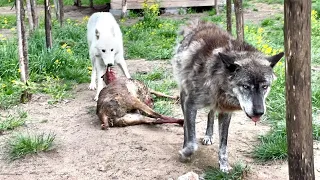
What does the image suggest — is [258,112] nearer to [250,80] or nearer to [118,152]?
[250,80]

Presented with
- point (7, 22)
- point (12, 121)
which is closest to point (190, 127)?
point (12, 121)

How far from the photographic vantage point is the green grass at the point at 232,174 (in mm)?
4078

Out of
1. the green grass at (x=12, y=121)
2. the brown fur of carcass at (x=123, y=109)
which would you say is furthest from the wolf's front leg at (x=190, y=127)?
the green grass at (x=12, y=121)

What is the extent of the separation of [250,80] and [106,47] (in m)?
3.49

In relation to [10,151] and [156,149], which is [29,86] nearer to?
[10,151]

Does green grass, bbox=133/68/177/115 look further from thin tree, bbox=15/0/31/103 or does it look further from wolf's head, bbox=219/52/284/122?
wolf's head, bbox=219/52/284/122

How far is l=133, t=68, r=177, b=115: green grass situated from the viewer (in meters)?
6.09

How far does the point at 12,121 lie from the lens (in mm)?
5574

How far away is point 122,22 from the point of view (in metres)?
13.4

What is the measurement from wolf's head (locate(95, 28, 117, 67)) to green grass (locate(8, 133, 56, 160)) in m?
2.22

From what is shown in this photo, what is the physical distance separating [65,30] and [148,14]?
3025mm

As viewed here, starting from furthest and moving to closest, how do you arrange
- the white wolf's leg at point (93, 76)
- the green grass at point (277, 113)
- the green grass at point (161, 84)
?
the white wolf's leg at point (93, 76)
the green grass at point (161, 84)
the green grass at point (277, 113)

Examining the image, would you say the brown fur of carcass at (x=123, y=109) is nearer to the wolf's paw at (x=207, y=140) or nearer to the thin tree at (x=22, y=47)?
the wolf's paw at (x=207, y=140)

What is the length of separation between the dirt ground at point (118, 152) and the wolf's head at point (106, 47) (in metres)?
0.99
